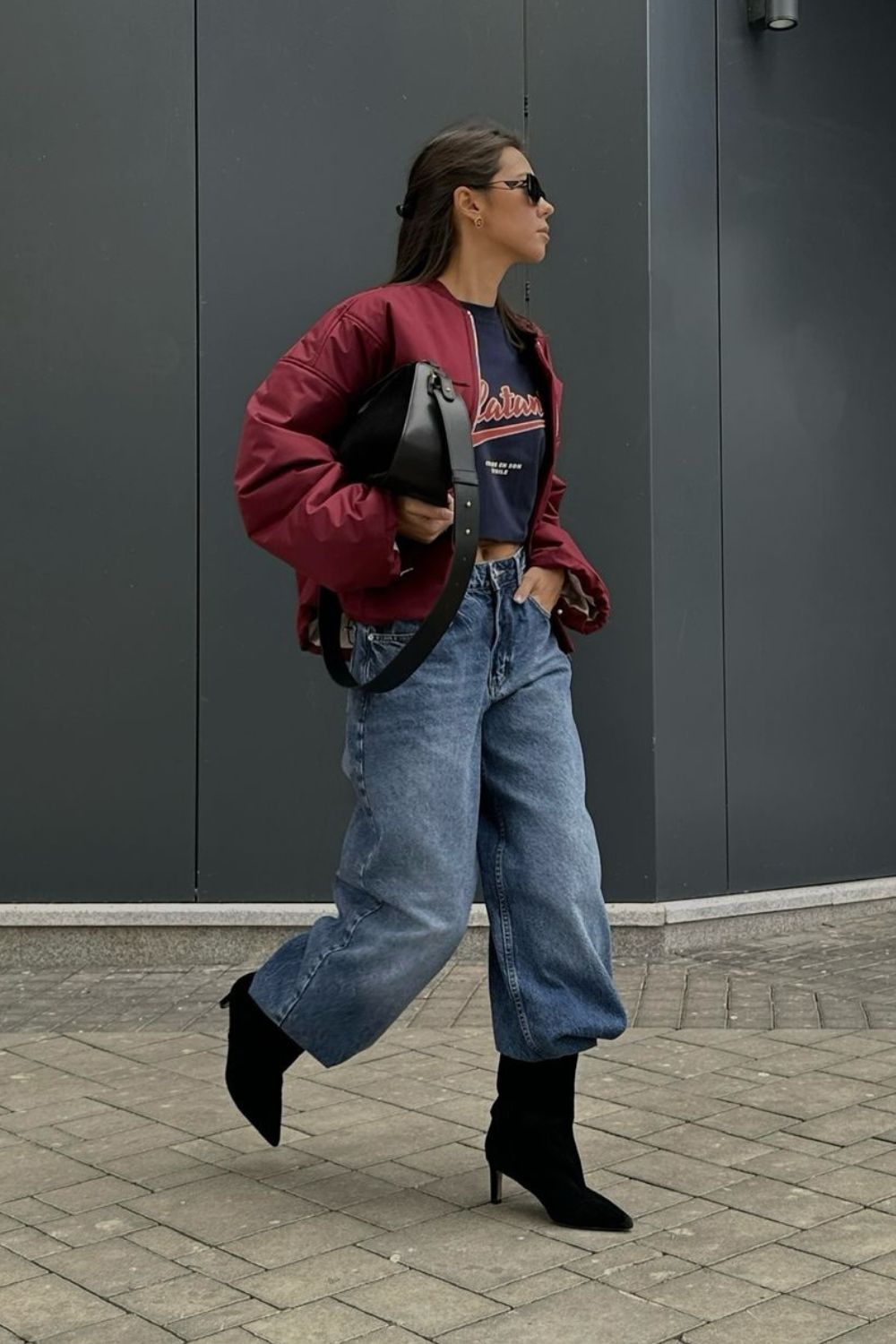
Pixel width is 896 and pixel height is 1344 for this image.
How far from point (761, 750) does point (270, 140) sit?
2.87 metres

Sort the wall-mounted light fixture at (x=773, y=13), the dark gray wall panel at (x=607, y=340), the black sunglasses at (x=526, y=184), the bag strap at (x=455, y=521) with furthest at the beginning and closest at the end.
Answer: the wall-mounted light fixture at (x=773, y=13) → the dark gray wall panel at (x=607, y=340) → the black sunglasses at (x=526, y=184) → the bag strap at (x=455, y=521)

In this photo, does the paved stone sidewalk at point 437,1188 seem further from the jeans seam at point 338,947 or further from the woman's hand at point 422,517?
the woman's hand at point 422,517

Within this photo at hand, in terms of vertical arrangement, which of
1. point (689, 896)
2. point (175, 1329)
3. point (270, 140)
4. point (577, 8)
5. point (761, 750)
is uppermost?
point (577, 8)

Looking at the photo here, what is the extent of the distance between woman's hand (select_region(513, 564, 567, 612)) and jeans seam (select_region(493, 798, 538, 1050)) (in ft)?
1.36

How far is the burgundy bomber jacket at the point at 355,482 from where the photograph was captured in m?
3.41

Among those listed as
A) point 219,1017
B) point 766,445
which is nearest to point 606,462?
point 766,445

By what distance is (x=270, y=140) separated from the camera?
256 inches

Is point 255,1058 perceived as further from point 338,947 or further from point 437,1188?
point 437,1188

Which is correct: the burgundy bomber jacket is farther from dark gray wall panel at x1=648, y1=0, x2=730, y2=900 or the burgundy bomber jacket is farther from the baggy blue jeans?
dark gray wall panel at x1=648, y1=0, x2=730, y2=900

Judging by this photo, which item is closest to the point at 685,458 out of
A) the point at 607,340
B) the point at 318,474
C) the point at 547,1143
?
the point at 607,340

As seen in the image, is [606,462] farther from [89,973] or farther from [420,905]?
[420,905]

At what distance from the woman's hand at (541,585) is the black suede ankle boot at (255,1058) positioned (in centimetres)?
98

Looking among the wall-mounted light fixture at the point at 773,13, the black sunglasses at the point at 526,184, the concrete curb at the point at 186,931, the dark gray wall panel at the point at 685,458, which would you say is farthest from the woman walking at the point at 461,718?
the wall-mounted light fixture at the point at 773,13

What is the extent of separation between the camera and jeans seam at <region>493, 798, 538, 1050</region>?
3594 mm
